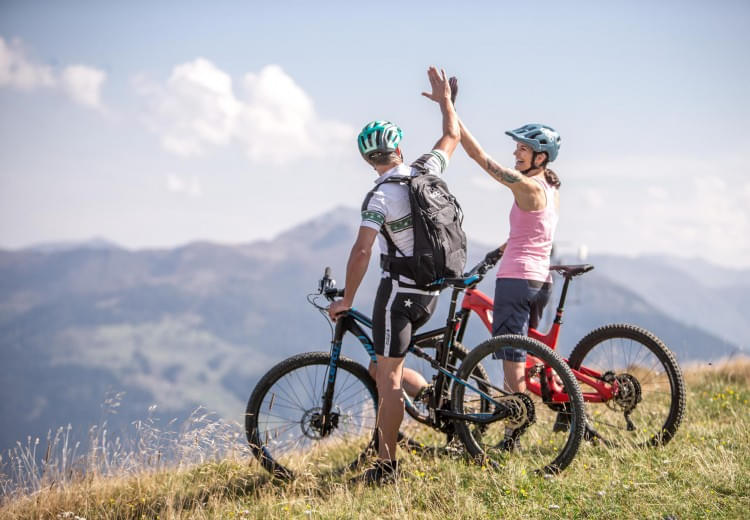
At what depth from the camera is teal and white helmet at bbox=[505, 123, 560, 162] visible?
5.39m

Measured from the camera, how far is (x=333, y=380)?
534 cm

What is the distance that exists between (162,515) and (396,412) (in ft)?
6.26

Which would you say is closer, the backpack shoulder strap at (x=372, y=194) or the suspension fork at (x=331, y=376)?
the backpack shoulder strap at (x=372, y=194)

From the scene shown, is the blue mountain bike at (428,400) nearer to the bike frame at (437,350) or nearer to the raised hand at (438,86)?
the bike frame at (437,350)

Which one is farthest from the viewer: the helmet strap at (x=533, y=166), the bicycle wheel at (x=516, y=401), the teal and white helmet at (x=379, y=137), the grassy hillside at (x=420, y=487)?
the helmet strap at (x=533, y=166)

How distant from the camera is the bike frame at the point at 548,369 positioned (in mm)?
5191

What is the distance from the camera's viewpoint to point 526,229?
212 inches

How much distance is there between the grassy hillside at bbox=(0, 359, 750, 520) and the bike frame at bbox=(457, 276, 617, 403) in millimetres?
477

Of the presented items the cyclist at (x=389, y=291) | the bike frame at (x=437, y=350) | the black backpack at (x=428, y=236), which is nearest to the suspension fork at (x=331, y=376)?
the bike frame at (x=437, y=350)

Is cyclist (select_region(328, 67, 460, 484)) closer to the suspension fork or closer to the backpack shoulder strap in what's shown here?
the backpack shoulder strap

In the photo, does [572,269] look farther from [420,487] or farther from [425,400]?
[420,487]

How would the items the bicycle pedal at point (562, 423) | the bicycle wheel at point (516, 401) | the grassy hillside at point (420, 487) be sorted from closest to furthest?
the grassy hillside at point (420, 487), the bicycle wheel at point (516, 401), the bicycle pedal at point (562, 423)

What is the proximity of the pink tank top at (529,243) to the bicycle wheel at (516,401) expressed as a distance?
700mm

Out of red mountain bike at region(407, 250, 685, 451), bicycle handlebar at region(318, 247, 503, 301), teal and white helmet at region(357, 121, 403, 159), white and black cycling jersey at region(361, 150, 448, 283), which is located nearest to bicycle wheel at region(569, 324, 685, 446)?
red mountain bike at region(407, 250, 685, 451)
